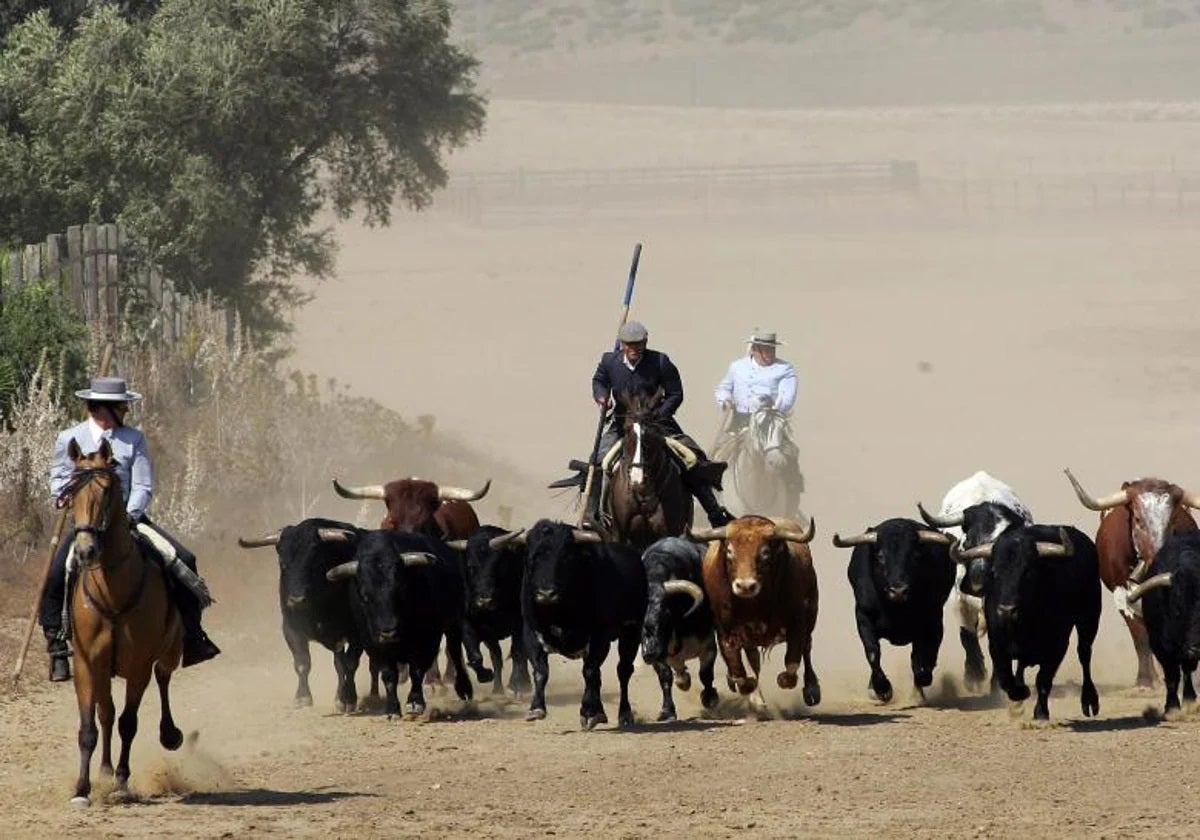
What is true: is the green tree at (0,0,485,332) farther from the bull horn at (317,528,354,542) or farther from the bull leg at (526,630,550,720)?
the bull leg at (526,630,550,720)

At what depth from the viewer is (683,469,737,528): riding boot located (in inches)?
795

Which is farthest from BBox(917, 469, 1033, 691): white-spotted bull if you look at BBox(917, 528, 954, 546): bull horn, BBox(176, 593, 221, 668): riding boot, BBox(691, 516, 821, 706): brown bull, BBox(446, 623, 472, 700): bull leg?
BBox(176, 593, 221, 668): riding boot

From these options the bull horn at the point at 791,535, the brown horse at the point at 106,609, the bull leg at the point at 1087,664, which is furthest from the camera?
the bull horn at the point at 791,535

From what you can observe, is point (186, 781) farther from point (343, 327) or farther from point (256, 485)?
point (343, 327)

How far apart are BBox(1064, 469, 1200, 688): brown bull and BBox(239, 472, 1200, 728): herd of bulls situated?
2 cm

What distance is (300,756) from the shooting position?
16.5 meters

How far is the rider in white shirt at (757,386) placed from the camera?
82.0ft

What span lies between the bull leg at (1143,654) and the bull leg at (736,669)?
124 inches

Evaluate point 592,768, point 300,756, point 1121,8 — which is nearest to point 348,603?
point 300,756

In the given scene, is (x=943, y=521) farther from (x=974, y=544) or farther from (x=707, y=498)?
(x=707, y=498)

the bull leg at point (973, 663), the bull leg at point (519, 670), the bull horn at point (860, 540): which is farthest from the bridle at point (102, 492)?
the bull leg at point (973, 663)

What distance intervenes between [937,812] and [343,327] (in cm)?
4232

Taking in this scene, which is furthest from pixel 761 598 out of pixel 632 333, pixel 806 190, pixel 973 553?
pixel 806 190

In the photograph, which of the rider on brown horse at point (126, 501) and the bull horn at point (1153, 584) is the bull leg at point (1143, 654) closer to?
the bull horn at point (1153, 584)
